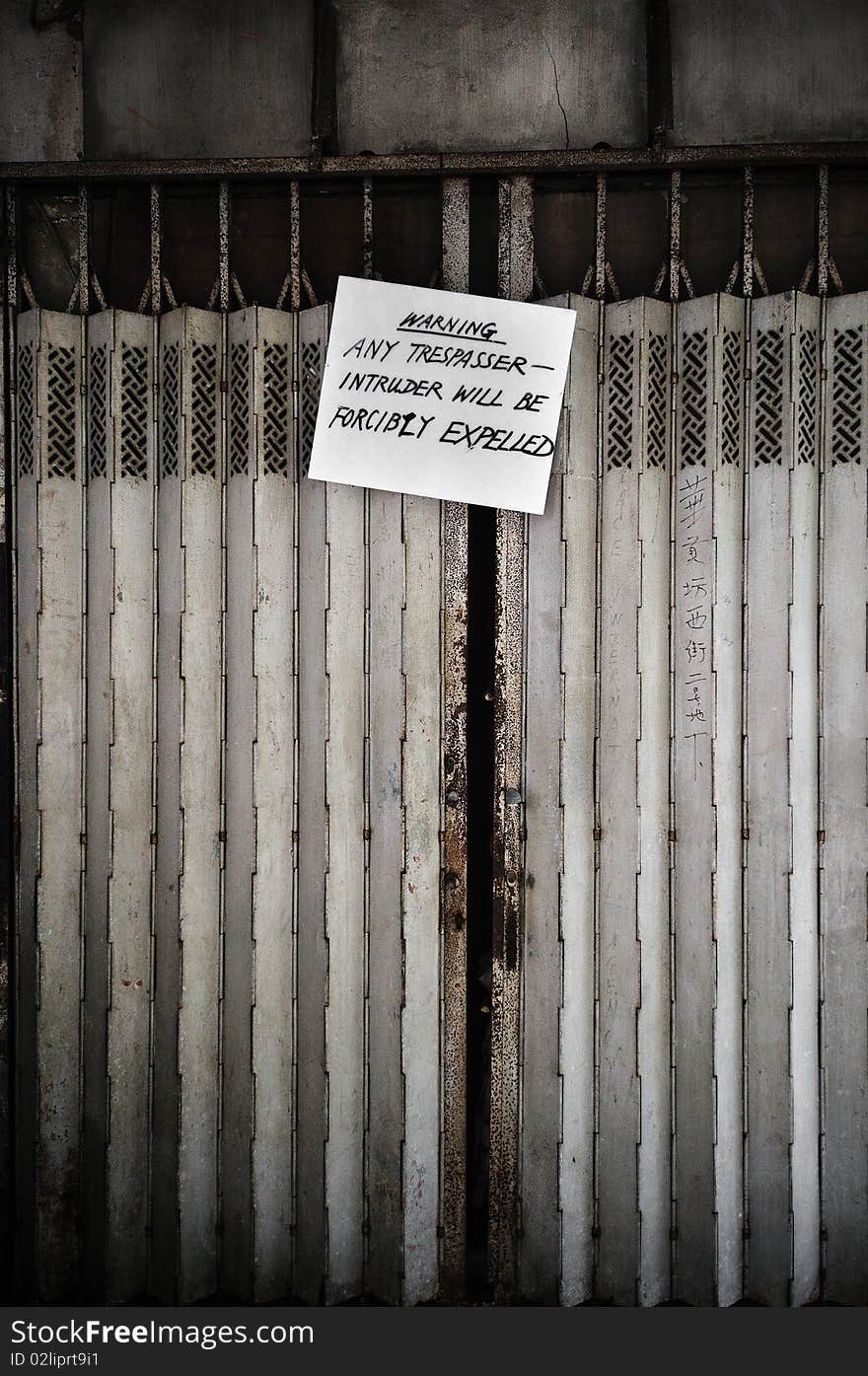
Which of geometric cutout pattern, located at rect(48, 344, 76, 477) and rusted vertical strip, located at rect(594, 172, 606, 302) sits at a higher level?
rusted vertical strip, located at rect(594, 172, 606, 302)

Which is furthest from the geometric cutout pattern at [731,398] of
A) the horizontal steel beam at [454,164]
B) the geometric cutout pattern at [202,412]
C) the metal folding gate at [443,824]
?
the geometric cutout pattern at [202,412]

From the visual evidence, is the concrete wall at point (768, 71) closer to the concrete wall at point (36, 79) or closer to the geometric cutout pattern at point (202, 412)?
the geometric cutout pattern at point (202, 412)

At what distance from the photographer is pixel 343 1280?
2256 mm

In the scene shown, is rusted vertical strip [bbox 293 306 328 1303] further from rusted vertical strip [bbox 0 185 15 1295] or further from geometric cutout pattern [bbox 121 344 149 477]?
rusted vertical strip [bbox 0 185 15 1295]

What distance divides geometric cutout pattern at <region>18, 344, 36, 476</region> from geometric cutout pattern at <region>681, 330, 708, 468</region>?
75.3 inches

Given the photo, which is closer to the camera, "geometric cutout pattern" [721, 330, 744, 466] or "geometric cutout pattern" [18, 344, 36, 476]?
"geometric cutout pattern" [721, 330, 744, 466]

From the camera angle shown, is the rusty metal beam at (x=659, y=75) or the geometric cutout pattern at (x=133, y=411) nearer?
the rusty metal beam at (x=659, y=75)

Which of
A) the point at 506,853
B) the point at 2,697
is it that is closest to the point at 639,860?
the point at 506,853

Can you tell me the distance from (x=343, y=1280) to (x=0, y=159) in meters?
3.47

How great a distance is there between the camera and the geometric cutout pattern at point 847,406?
220 centimetres

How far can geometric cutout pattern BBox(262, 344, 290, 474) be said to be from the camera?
88.4 inches

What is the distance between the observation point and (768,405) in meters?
2.20

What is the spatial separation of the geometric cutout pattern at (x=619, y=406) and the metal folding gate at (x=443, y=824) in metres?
0.01

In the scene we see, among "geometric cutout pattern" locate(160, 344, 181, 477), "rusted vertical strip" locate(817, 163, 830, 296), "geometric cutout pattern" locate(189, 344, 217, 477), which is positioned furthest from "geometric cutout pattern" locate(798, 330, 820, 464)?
"geometric cutout pattern" locate(160, 344, 181, 477)
